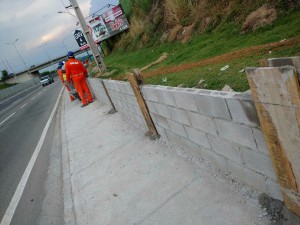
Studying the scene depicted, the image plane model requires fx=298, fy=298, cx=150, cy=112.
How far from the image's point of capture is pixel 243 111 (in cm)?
282

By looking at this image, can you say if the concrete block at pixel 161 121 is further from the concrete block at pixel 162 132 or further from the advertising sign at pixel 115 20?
the advertising sign at pixel 115 20

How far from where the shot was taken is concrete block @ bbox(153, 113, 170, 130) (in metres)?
4.94

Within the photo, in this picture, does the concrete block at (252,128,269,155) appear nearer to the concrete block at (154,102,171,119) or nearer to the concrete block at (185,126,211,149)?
the concrete block at (185,126,211,149)

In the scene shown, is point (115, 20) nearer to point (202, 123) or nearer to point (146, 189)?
point (146, 189)

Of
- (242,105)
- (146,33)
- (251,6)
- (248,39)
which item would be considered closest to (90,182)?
(242,105)

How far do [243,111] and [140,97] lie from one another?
2909 millimetres

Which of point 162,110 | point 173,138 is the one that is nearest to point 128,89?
point 162,110

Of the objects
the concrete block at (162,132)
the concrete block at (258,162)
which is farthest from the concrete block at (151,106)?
the concrete block at (258,162)

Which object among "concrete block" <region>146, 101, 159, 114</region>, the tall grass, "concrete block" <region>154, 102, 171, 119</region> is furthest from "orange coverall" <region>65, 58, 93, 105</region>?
"concrete block" <region>154, 102, 171, 119</region>

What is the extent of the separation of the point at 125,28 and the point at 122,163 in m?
28.0

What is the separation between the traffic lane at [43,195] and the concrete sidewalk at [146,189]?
0.20 meters

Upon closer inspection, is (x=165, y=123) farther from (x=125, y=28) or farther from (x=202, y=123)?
(x=125, y=28)

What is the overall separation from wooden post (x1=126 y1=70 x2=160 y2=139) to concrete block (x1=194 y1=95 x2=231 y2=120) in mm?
2067

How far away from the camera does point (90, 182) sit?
4.98 m
